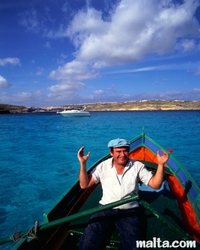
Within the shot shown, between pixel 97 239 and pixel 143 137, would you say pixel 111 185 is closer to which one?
pixel 97 239

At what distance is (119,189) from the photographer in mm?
3615

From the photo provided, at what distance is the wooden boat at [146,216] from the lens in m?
3.06

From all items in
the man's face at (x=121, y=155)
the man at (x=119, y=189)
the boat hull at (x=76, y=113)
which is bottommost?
the boat hull at (x=76, y=113)

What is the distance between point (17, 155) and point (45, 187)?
9.23 metres

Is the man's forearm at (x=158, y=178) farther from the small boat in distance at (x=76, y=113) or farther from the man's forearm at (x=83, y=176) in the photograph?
the small boat in distance at (x=76, y=113)

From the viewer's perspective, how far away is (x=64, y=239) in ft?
12.2

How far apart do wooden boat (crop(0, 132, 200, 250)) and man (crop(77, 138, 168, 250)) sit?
0.99 ft

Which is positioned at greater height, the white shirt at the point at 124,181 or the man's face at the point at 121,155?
the man's face at the point at 121,155

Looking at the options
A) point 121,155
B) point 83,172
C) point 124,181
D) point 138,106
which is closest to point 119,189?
point 124,181

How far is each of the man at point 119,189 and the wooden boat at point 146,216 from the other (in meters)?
0.30

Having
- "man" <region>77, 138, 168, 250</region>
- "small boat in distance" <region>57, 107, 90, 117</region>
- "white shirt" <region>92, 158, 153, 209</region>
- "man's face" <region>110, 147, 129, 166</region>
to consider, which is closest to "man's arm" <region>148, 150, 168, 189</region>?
"man" <region>77, 138, 168, 250</region>

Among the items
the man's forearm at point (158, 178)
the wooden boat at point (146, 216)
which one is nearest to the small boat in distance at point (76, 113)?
the wooden boat at point (146, 216)

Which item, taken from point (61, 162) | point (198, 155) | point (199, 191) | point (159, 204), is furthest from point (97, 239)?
point (198, 155)

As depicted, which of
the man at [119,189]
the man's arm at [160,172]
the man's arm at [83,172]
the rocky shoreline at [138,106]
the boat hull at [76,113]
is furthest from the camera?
the rocky shoreline at [138,106]
